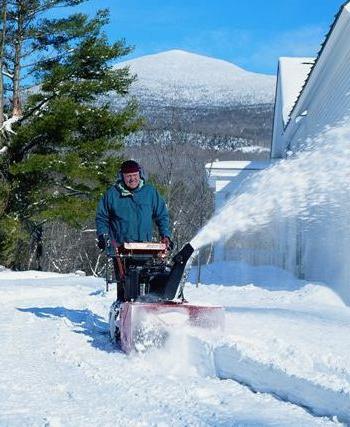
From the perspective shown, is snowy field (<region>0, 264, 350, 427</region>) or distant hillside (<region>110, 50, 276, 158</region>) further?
distant hillside (<region>110, 50, 276, 158</region>)

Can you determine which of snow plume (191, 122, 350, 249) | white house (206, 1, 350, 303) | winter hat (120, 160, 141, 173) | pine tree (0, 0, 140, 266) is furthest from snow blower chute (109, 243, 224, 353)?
pine tree (0, 0, 140, 266)

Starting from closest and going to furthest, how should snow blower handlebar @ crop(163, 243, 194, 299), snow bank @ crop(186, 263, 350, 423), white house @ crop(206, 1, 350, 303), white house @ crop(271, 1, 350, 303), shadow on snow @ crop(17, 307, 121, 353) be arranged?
1. snow bank @ crop(186, 263, 350, 423)
2. snow blower handlebar @ crop(163, 243, 194, 299)
3. shadow on snow @ crop(17, 307, 121, 353)
4. white house @ crop(271, 1, 350, 303)
5. white house @ crop(206, 1, 350, 303)

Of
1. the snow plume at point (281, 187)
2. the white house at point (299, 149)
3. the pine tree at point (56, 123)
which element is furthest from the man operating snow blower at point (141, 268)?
the pine tree at point (56, 123)

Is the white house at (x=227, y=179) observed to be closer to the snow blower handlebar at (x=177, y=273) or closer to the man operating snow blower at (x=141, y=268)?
the man operating snow blower at (x=141, y=268)

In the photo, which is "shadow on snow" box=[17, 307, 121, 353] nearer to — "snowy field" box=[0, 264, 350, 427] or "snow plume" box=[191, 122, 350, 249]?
"snowy field" box=[0, 264, 350, 427]

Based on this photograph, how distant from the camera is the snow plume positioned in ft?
24.7

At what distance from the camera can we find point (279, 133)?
28.6 meters

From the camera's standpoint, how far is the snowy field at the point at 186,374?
4.49m

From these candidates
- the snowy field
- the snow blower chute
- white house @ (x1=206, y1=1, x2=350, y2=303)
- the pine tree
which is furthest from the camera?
the pine tree

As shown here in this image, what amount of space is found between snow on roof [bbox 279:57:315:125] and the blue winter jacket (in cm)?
1922

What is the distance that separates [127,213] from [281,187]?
93.0 inches

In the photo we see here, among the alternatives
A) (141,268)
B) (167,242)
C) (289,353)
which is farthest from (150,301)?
(289,353)

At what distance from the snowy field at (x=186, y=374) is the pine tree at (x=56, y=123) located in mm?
14929

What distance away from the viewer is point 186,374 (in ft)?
19.0
